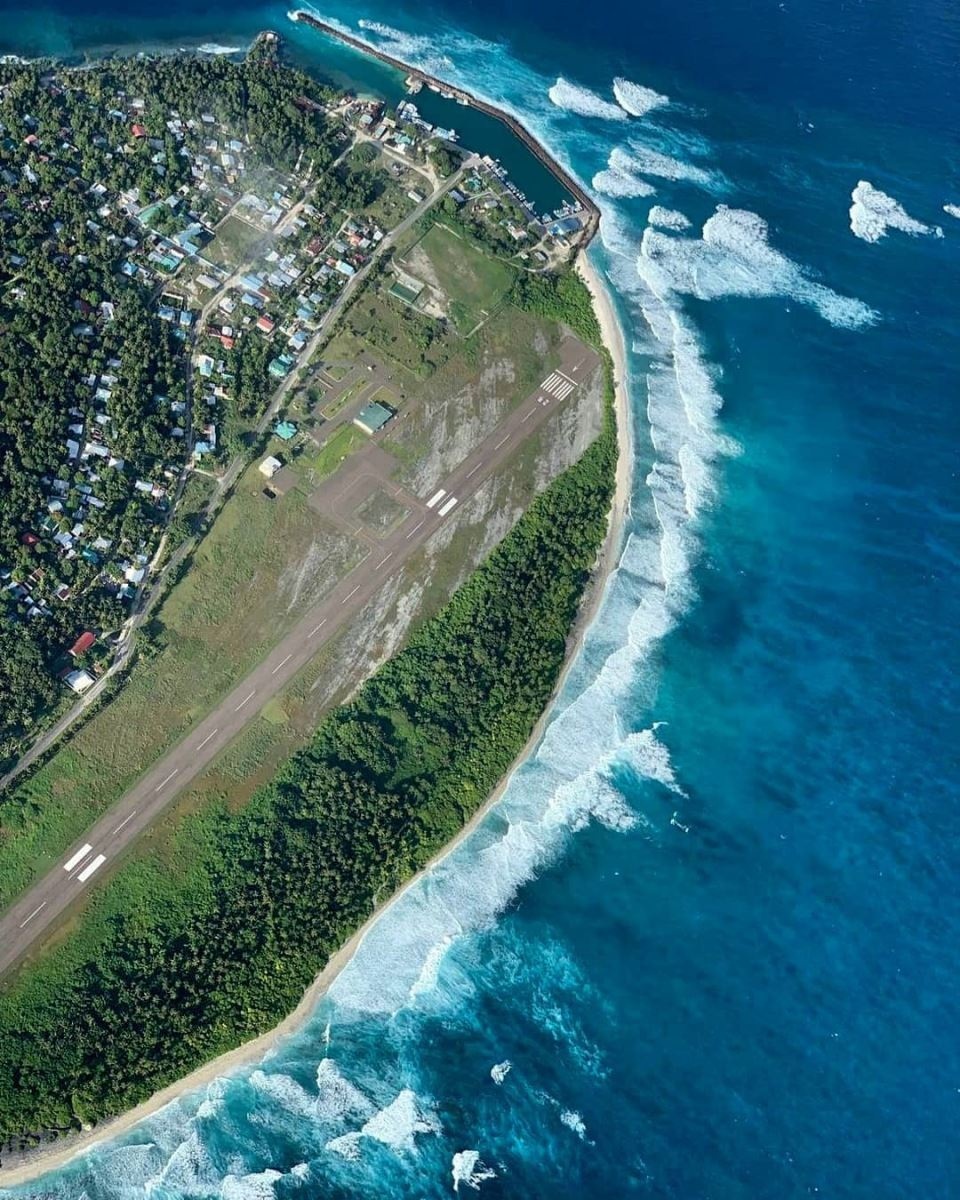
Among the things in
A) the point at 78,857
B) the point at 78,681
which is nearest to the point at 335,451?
the point at 78,681

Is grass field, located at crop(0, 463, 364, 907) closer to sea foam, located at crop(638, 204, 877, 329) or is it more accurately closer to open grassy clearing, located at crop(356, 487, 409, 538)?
open grassy clearing, located at crop(356, 487, 409, 538)

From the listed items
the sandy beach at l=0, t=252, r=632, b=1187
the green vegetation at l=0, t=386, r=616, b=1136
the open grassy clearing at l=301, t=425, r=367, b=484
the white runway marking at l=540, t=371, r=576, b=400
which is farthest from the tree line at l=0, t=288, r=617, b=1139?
the open grassy clearing at l=301, t=425, r=367, b=484

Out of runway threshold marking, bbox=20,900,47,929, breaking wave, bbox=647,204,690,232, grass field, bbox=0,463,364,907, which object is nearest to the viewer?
runway threshold marking, bbox=20,900,47,929

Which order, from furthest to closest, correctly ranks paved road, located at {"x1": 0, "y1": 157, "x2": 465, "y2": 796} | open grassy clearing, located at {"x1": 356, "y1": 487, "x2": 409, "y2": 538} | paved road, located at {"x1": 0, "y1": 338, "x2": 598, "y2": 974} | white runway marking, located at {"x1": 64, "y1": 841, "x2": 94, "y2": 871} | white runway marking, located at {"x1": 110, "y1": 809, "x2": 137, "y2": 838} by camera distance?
open grassy clearing, located at {"x1": 356, "y1": 487, "x2": 409, "y2": 538}, paved road, located at {"x1": 0, "y1": 157, "x2": 465, "y2": 796}, white runway marking, located at {"x1": 110, "y1": 809, "x2": 137, "y2": 838}, white runway marking, located at {"x1": 64, "y1": 841, "x2": 94, "y2": 871}, paved road, located at {"x1": 0, "y1": 338, "x2": 598, "y2": 974}

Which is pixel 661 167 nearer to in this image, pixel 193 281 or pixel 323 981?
pixel 193 281

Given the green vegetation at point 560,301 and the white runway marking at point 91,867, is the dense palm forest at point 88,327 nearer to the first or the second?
the white runway marking at point 91,867

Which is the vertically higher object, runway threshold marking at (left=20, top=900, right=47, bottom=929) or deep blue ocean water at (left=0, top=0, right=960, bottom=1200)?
runway threshold marking at (left=20, top=900, right=47, bottom=929)

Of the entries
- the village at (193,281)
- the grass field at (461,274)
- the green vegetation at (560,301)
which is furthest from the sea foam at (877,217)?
the grass field at (461,274)

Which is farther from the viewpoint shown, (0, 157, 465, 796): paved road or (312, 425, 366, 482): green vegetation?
(312, 425, 366, 482): green vegetation
